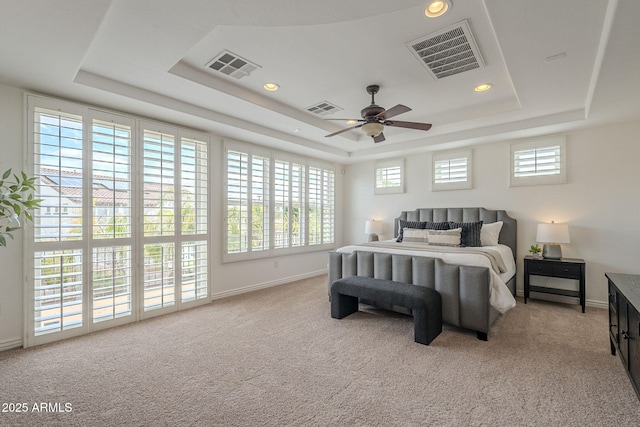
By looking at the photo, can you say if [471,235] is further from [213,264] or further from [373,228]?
[213,264]

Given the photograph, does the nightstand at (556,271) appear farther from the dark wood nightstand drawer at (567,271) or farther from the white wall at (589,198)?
the white wall at (589,198)

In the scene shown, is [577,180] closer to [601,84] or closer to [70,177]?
[601,84]

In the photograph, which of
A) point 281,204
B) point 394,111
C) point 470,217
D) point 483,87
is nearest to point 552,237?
point 470,217

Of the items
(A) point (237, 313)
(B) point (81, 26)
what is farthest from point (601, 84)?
(A) point (237, 313)

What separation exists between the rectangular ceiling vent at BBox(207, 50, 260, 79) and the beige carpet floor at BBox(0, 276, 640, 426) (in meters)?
2.75

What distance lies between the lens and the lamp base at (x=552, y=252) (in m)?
4.14

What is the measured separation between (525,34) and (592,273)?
3725mm

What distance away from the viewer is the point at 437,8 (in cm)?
203

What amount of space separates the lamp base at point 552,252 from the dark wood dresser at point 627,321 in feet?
5.90

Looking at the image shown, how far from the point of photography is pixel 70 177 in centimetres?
304

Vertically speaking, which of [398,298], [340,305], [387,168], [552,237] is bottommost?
[340,305]

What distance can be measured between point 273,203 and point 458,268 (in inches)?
127

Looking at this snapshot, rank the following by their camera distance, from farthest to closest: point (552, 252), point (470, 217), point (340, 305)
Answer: point (470, 217) < point (552, 252) < point (340, 305)

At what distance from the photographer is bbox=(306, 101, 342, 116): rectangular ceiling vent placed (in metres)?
3.87
